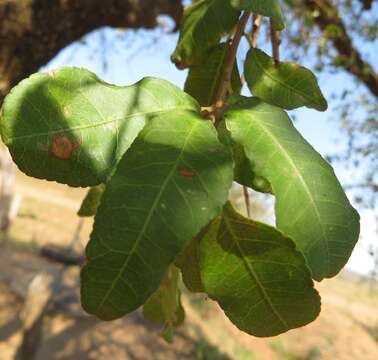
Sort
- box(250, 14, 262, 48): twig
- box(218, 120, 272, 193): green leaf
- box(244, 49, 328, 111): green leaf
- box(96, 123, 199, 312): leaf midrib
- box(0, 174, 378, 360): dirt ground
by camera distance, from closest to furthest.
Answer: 1. box(96, 123, 199, 312): leaf midrib
2. box(218, 120, 272, 193): green leaf
3. box(244, 49, 328, 111): green leaf
4. box(250, 14, 262, 48): twig
5. box(0, 174, 378, 360): dirt ground

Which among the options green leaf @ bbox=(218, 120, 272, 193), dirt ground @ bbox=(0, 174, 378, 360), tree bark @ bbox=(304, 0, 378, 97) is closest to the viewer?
green leaf @ bbox=(218, 120, 272, 193)

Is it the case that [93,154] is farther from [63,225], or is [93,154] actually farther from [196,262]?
[63,225]

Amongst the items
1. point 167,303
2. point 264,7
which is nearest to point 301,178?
point 264,7

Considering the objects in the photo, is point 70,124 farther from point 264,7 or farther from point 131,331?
point 131,331

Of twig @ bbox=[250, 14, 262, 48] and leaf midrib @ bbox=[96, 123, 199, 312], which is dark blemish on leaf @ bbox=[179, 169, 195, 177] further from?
twig @ bbox=[250, 14, 262, 48]

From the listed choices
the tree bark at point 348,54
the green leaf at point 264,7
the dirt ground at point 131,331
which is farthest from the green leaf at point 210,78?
the dirt ground at point 131,331

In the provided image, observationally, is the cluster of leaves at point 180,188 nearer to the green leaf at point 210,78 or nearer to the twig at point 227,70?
the twig at point 227,70

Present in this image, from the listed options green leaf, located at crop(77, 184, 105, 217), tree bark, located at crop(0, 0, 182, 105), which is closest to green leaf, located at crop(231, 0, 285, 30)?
green leaf, located at crop(77, 184, 105, 217)
